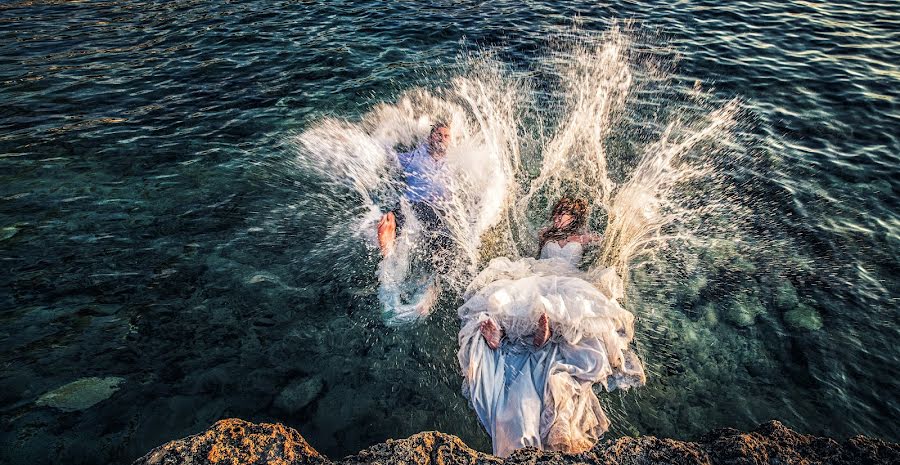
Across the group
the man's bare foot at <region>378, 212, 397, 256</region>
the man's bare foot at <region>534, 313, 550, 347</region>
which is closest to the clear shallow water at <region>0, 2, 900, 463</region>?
the man's bare foot at <region>378, 212, 397, 256</region>

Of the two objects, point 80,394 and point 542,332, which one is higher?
point 542,332

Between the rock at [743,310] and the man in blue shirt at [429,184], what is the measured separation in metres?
3.54

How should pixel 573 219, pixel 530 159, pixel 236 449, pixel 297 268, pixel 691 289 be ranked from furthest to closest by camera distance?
pixel 530 159
pixel 573 219
pixel 297 268
pixel 691 289
pixel 236 449

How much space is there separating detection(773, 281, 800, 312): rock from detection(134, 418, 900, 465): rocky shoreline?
2.31m

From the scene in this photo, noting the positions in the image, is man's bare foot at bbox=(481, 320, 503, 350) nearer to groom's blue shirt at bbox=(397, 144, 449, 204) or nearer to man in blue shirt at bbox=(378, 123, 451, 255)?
man in blue shirt at bbox=(378, 123, 451, 255)

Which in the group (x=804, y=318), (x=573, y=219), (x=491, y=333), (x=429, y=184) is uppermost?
(x=429, y=184)

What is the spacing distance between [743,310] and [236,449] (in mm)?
5417

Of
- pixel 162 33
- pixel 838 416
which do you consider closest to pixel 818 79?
pixel 838 416

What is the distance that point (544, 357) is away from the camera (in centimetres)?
420

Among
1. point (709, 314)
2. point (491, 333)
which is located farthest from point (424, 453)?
point (709, 314)

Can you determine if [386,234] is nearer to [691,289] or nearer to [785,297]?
[691,289]

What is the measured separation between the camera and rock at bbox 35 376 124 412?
13.4 ft

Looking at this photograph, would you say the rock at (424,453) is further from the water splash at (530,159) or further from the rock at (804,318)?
the rock at (804,318)

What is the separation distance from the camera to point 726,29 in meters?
11.7
